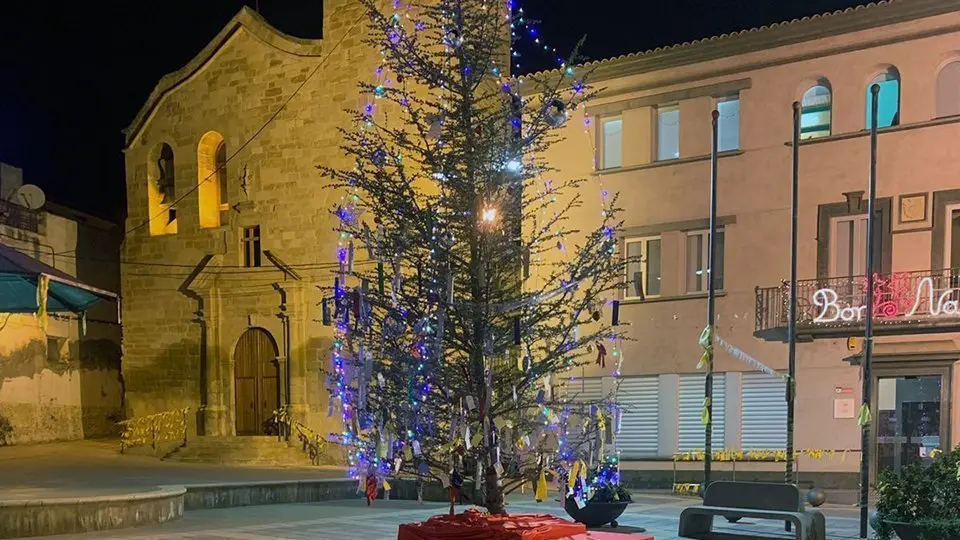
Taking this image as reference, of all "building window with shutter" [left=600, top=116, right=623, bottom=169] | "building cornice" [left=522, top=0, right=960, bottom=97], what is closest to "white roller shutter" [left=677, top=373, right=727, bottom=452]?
"building window with shutter" [left=600, top=116, right=623, bottom=169]

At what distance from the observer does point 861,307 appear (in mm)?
15742

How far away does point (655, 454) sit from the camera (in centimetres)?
1805

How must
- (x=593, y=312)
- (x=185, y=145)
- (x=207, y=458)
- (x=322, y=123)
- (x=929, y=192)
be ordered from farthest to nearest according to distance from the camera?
(x=185, y=145)
(x=322, y=123)
(x=207, y=458)
(x=929, y=192)
(x=593, y=312)

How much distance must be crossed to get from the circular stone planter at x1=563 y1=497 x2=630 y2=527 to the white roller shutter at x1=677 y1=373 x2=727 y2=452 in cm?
724

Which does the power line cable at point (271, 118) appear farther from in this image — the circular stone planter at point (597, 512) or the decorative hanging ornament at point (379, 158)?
the decorative hanging ornament at point (379, 158)

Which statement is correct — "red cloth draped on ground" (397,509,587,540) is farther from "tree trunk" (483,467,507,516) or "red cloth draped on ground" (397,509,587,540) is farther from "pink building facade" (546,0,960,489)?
"pink building facade" (546,0,960,489)

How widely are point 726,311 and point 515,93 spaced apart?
12.0m

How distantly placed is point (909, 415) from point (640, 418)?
5.33m

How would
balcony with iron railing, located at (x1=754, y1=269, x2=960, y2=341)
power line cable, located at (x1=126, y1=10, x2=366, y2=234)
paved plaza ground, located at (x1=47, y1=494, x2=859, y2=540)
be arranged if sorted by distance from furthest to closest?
1. power line cable, located at (x1=126, y1=10, x2=366, y2=234)
2. balcony with iron railing, located at (x1=754, y1=269, x2=960, y2=341)
3. paved plaza ground, located at (x1=47, y1=494, x2=859, y2=540)

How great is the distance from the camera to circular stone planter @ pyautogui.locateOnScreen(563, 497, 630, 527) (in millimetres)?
10711

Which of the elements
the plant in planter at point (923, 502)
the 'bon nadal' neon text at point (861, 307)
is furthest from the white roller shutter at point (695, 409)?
the plant in planter at point (923, 502)

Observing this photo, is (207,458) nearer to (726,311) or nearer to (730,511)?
(726,311)

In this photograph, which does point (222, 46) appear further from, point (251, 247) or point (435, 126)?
point (435, 126)

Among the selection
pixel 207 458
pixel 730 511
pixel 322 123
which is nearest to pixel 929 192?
pixel 730 511
